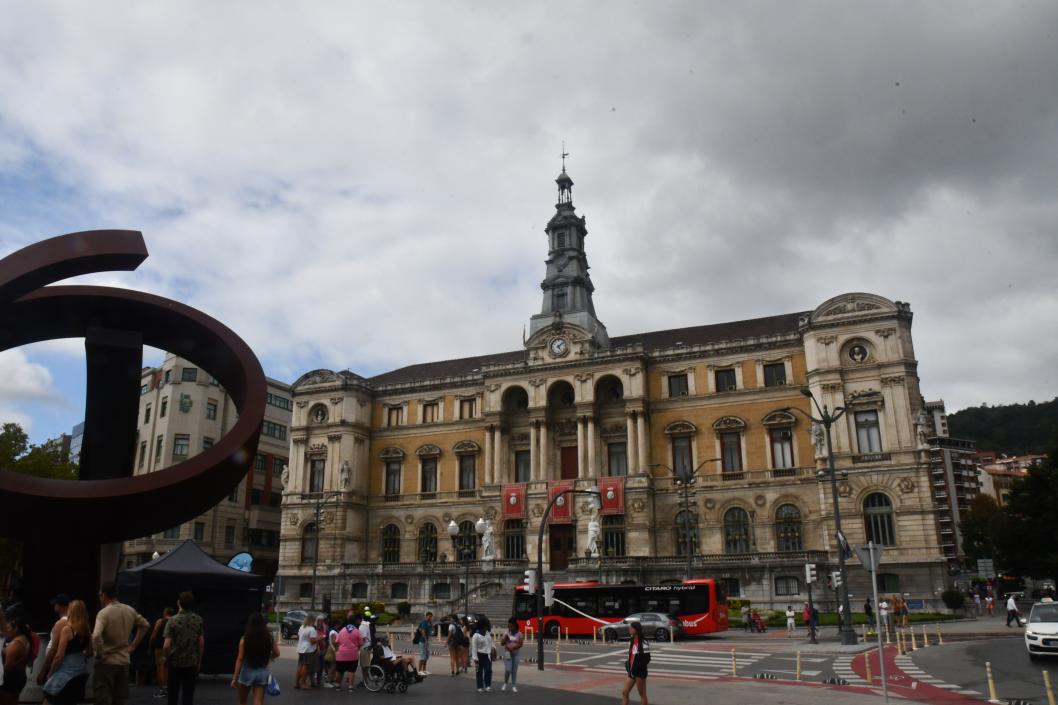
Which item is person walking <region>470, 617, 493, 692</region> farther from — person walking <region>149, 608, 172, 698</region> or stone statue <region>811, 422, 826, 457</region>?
stone statue <region>811, 422, 826, 457</region>

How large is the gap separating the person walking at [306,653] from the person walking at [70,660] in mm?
7631

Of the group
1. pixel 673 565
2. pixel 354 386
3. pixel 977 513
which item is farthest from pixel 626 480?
pixel 977 513

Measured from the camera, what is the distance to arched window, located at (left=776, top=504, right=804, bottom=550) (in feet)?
163

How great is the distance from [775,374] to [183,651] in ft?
152

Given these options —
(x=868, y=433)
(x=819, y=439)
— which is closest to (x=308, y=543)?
(x=819, y=439)

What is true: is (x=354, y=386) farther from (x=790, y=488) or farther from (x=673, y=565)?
(x=790, y=488)

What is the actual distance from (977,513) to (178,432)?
3723 inches

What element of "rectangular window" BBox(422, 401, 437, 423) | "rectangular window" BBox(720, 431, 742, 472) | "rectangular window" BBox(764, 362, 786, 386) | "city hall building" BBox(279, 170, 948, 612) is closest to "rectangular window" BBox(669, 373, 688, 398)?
"city hall building" BBox(279, 170, 948, 612)

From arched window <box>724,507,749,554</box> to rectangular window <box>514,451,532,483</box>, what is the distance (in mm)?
14525

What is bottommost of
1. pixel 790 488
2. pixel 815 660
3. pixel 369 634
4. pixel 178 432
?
pixel 815 660

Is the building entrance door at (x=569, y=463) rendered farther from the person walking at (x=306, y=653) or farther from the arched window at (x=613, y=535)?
the person walking at (x=306, y=653)

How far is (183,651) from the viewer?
471 inches

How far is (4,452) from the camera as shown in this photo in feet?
153

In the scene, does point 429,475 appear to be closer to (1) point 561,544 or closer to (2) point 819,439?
(1) point 561,544
